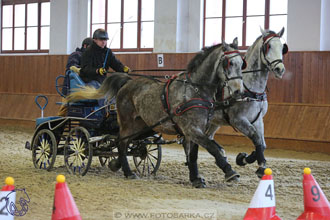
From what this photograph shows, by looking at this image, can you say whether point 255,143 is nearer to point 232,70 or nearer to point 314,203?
point 232,70

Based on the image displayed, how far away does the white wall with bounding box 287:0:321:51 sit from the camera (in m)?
11.4

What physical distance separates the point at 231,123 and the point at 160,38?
24.1 feet

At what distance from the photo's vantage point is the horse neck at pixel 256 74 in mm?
6695

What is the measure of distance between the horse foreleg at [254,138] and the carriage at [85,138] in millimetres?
1072

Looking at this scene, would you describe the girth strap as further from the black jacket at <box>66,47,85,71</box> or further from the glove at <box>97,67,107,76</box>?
the black jacket at <box>66,47,85,71</box>

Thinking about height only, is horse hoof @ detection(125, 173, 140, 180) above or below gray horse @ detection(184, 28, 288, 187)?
below

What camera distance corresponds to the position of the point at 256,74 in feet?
22.2

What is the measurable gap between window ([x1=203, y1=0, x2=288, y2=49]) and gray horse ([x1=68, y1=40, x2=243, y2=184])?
619 centimetres

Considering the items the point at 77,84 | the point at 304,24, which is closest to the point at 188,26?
the point at 304,24

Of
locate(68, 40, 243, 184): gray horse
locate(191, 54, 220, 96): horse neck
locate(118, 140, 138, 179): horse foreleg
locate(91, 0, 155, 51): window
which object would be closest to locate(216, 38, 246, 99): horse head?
locate(68, 40, 243, 184): gray horse

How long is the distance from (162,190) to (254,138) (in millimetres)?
1415

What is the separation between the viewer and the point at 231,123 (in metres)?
6.72

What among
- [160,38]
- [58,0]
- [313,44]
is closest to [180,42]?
[160,38]

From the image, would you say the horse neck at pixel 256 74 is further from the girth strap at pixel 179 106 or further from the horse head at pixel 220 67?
the girth strap at pixel 179 106
